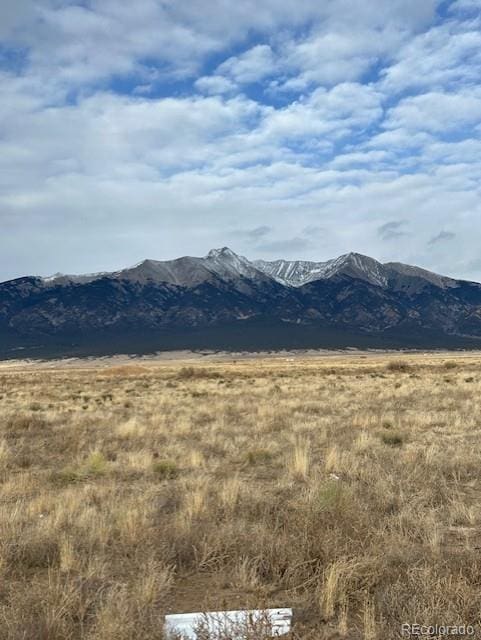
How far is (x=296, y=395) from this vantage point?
1024 inches

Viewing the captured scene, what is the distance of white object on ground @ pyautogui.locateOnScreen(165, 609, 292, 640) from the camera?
422 centimetres

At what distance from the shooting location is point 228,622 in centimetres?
444

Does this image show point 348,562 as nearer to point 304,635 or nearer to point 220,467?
point 304,635

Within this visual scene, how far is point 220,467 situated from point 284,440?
334 cm

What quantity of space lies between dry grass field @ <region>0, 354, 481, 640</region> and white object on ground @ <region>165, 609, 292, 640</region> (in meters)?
0.12

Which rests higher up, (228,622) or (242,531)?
(228,622)

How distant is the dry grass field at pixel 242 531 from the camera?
471cm

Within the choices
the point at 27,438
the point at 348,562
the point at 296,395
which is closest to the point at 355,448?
the point at 348,562

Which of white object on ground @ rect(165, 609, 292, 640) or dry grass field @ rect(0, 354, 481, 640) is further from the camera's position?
dry grass field @ rect(0, 354, 481, 640)

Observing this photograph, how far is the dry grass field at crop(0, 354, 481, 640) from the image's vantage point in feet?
15.5

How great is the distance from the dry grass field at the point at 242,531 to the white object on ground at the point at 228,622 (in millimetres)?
123

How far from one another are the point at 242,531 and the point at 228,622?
7.43 ft

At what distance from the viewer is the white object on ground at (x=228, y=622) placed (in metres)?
4.22

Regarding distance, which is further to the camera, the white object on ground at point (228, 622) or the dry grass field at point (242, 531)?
the dry grass field at point (242, 531)
